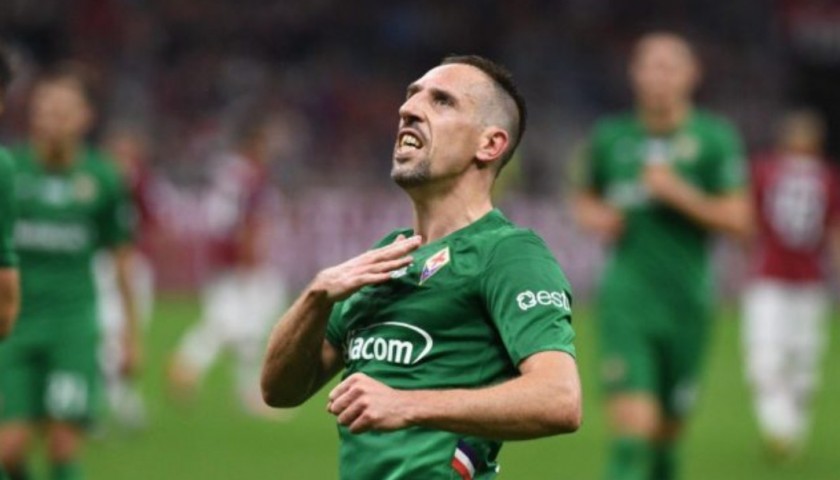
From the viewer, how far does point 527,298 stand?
4.67m

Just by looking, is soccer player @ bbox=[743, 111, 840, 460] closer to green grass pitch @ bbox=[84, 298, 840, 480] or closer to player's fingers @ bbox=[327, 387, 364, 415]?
green grass pitch @ bbox=[84, 298, 840, 480]

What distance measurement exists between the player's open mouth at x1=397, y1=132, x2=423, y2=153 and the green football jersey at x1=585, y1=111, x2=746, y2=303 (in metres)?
4.98

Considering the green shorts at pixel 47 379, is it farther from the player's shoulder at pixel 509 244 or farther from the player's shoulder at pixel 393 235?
the player's shoulder at pixel 509 244

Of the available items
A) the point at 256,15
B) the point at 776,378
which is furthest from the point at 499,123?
the point at 256,15

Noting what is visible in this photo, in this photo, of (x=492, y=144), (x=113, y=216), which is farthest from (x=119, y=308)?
(x=492, y=144)

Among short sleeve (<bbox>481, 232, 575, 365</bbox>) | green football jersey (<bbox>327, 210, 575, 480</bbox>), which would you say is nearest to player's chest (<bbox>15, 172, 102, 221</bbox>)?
green football jersey (<bbox>327, 210, 575, 480</bbox>)

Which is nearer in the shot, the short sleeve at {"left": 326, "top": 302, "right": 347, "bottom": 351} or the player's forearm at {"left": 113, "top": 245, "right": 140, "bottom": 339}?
the short sleeve at {"left": 326, "top": 302, "right": 347, "bottom": 351}

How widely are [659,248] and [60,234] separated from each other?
3107 mm

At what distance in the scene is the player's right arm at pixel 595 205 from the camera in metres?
9.99

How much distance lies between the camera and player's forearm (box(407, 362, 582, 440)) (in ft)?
14.6

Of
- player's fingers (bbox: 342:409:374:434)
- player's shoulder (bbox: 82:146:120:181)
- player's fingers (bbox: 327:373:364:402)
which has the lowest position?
player's fingers (bbox: 342:409:374:434)

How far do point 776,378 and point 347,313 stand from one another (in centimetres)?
977

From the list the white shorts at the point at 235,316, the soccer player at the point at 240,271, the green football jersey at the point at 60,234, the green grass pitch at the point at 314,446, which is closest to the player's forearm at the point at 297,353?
the green football jersey at the point at 60,234

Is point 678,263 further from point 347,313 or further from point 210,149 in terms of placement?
point 210,149
